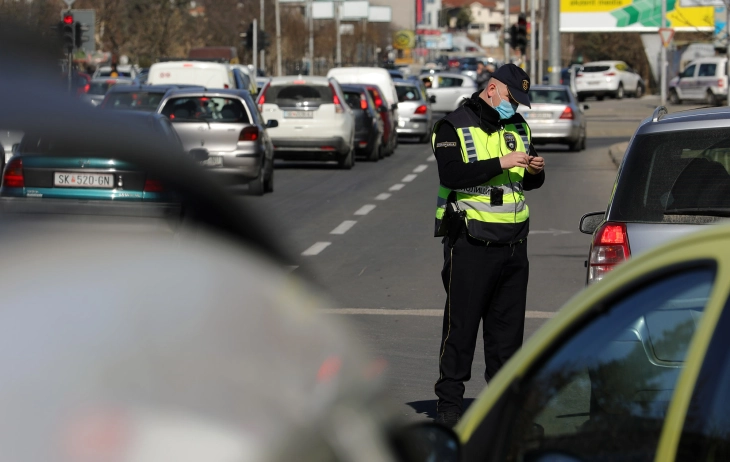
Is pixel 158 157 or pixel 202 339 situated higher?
pixel 158 157

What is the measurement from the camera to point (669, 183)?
5652 mm

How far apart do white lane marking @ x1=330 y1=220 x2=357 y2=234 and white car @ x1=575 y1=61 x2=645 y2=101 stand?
52577 millimetres

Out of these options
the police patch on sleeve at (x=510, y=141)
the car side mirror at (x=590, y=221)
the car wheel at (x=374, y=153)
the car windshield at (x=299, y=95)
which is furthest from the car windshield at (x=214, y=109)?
the police patch on sleeve at (x=510, y=141)

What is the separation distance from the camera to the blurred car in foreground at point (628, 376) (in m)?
2.04

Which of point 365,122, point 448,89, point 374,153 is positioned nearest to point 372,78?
point 374,153

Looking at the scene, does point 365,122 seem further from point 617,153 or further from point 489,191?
point 489,191

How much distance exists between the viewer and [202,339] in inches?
53.1

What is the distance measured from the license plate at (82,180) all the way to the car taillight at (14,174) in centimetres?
4

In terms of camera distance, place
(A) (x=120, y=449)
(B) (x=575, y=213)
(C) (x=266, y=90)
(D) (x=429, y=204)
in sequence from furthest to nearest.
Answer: (C) (x=266, y=90) → (D) (x=429, y=204) → (B) (x=575, y=213) → (A) (x=120, y=449)

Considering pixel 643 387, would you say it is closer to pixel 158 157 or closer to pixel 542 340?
pixel 542 340

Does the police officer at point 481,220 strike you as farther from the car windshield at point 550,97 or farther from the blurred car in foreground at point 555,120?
the car windshield at point 550,97

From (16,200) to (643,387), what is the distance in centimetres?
154

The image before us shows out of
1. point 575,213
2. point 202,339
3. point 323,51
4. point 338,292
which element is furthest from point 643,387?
point 323,51

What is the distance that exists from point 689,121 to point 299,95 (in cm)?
1965
